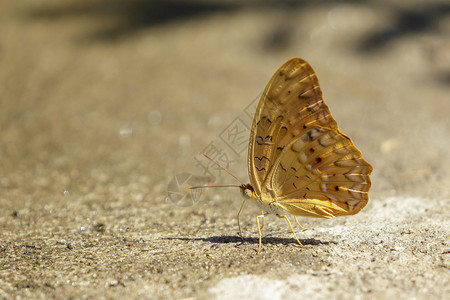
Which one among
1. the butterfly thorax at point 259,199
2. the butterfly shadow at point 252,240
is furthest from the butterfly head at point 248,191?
the butterfly shadow at point 252,240

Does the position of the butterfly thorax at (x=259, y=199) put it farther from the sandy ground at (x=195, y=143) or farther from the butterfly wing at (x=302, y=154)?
Answer: the sandy ground at (x=195, y=143)

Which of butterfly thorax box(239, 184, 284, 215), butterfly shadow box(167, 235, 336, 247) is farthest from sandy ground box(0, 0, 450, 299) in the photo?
butterfly thorax box(239, 184, 284, 215)

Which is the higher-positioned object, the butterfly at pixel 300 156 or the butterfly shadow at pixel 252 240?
the butterfly at pixel 300 156

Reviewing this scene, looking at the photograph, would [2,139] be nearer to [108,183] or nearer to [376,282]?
[108,183]

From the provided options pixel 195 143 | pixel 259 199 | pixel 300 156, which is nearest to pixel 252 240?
pixel 259 199

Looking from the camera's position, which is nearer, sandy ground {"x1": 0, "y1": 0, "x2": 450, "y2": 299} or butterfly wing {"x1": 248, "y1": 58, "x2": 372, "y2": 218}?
sandy ground {"x1": 0, "y1": 0, "x2": 450, "y2": 299}

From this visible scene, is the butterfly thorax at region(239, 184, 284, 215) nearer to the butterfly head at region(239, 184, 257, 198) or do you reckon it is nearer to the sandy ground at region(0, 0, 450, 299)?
the butterfly head at region(239, 184, 257, 198)
